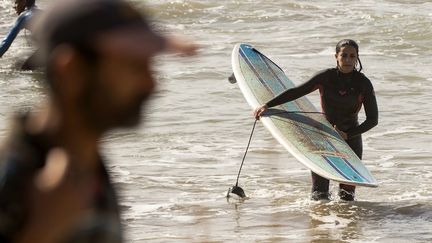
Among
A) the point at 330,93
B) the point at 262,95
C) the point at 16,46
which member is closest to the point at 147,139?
the point at 262,95

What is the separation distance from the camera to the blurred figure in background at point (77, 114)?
1639 mm

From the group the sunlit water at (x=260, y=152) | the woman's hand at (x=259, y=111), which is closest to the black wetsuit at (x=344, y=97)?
the woman's hand at (x=259, y=111)

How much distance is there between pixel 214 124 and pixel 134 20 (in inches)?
470

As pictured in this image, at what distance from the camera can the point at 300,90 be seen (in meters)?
9.23

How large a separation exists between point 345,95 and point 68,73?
7.54 meters

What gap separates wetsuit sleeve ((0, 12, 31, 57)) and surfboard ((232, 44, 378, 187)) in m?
1.91

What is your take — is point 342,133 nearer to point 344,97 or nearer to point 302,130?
point 344,97

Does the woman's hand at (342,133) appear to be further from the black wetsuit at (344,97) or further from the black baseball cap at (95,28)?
the black baseball cap at (95,28)

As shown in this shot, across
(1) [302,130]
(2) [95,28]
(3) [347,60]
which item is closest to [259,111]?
(1) [302,130]

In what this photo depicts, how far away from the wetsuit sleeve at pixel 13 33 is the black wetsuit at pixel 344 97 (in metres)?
2.03

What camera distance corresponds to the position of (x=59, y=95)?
5.54 ft

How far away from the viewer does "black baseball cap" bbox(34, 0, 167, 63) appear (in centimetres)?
170

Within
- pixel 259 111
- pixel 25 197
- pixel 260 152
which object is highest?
pixel 25 197

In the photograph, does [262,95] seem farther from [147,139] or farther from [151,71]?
[151,71]
